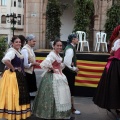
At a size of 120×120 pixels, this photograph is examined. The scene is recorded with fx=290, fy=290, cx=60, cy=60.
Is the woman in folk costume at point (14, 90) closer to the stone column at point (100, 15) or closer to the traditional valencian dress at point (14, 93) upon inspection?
the traditional valencian dress at point (14, 93)

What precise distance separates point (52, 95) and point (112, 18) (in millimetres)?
10986

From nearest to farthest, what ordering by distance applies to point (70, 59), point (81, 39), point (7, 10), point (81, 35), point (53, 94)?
point (53, 94) < point (70, 59) < point (81, 39) < point (81, 35) < point (7, 10)

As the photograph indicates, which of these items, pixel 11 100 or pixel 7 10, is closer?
pixel 11 100

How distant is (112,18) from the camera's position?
1471 centimetres

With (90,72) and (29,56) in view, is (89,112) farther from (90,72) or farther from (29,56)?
(29,56)

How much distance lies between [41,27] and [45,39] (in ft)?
2.39

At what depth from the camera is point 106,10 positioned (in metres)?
15.4

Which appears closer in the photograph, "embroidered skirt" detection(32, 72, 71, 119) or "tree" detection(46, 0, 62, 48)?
"embroidered skirt" detection(32, 72, 71, 119)

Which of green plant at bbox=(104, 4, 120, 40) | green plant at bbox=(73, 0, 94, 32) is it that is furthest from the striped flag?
green plant at bbox=(104, 4, 120, 40)

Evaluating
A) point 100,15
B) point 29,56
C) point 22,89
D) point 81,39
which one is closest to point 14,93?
point 22,89

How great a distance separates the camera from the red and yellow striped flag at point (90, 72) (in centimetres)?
642

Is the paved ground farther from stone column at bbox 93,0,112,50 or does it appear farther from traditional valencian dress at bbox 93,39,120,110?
stone column at bbox 93,0,112,50

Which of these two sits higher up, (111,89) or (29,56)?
(29,56)

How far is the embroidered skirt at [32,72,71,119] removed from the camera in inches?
173
